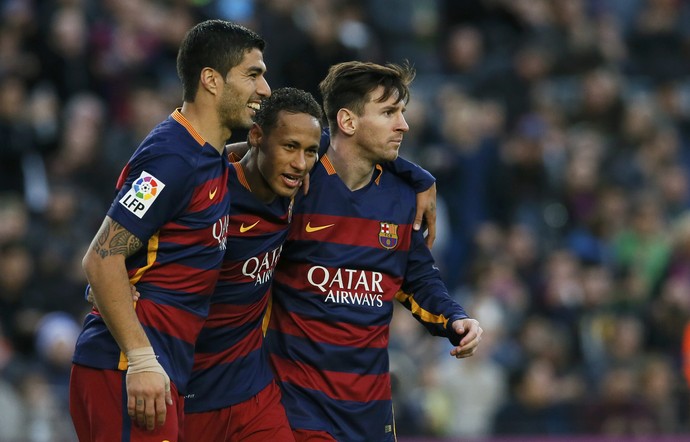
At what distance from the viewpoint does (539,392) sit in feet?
35.2

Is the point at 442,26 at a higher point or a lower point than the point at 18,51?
higher

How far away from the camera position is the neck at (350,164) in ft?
20.7

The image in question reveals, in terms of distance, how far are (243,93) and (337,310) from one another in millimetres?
1197

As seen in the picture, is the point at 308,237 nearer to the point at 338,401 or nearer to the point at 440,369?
the point at 338,401

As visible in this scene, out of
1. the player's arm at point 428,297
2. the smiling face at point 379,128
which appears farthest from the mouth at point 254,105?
the player's arm at point 428,297

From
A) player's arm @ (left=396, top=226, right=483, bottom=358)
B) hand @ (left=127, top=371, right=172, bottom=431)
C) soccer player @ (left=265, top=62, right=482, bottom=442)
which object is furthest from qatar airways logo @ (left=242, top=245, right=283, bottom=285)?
hand @ (left=127, top=371, right=172, bottom=431)

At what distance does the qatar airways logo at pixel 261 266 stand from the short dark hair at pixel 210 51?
81 cm

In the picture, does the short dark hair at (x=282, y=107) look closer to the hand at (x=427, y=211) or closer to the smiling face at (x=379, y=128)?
the smiling face at (x=379, y=128)

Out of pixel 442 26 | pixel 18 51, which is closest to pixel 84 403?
pixel 18 51

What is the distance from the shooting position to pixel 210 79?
5477 millimetres

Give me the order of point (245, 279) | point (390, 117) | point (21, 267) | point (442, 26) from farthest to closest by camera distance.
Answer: point (442, 26) < point (21, 267) < point (390, 117) < point (245, 279)

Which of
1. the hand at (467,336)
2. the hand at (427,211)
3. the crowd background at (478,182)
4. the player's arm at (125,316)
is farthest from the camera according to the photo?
the crowd background at (478,182)

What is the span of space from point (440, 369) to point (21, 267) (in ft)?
11.1

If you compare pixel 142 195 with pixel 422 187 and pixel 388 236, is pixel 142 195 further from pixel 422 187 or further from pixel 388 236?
pixel 422 187
